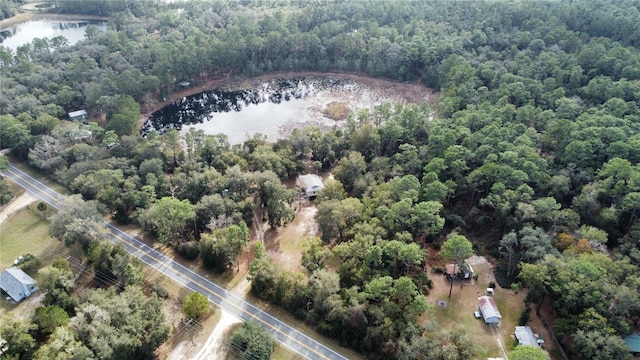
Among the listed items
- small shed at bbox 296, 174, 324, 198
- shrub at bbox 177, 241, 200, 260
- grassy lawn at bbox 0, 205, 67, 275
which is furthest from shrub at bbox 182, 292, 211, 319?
small shed at bbox 296, 174, 324, 198

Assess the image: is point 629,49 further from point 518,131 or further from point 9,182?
point 9,182

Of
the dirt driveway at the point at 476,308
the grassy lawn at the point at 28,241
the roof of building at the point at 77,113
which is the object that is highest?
the dirt driveway at the point at 476,308

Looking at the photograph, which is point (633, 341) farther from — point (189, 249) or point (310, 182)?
point (189, 249)

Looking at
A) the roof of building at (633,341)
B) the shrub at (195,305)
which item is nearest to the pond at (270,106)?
the shrub at (195,305)

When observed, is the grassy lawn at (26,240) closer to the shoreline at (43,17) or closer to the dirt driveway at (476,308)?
the dirt driveway at (476,308)

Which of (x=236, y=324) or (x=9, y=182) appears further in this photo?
(x=9, y=182)

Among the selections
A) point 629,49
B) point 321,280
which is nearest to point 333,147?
point 321,280
